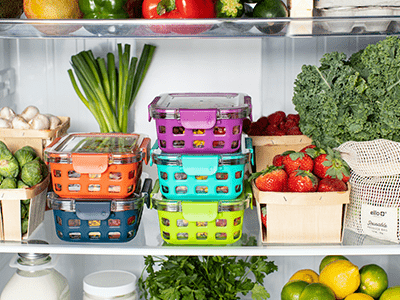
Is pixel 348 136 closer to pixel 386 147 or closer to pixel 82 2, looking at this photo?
pixel 386 147

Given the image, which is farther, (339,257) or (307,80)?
(339,257)

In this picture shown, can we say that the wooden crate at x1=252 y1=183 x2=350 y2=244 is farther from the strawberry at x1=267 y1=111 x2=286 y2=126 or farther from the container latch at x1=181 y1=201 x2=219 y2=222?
the strawberry at x1=267 y1=111 x2=286 y2=126

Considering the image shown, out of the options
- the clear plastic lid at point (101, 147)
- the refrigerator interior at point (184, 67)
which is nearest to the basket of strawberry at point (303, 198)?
the clear plastic lid at point (101, 147)

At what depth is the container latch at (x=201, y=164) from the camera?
1.26 meters

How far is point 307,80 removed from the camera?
4.68 feet

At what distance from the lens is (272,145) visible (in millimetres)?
1544

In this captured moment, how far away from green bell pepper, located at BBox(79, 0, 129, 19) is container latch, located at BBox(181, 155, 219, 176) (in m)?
0.48

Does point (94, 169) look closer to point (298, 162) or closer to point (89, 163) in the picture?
point (89, 163)

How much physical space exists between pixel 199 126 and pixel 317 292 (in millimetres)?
595

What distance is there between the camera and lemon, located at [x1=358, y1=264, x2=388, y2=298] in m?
1.44

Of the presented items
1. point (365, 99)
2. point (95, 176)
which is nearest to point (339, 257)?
point (365, 99)

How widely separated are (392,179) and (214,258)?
585mm

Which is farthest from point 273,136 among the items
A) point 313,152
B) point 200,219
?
point 200,219

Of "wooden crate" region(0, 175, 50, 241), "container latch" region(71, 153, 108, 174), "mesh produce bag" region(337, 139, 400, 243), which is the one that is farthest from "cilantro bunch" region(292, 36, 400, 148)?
"wooden crate" region(0, 175, 50, 241)
